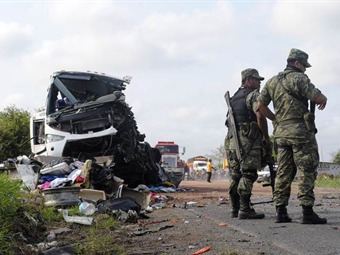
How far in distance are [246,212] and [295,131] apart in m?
1.37

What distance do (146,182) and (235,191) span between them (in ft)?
26.7

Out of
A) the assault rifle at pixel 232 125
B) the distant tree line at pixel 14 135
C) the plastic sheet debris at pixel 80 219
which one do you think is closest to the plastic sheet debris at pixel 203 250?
the assault rifle at pixel 232 125

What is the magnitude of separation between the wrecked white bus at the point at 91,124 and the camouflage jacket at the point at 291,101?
7.39 metres

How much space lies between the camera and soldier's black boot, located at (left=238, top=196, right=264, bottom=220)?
6.62 m

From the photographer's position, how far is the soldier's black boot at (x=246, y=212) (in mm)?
6625

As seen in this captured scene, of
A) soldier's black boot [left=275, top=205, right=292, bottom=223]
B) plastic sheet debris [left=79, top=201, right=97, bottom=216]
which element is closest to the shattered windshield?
plastic sheet debris [left=79, top=201, right=97, bottom=216]

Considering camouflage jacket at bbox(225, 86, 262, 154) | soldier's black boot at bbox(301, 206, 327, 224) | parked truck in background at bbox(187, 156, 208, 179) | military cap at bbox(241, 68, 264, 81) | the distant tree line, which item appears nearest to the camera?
soldier's black boot at bbox(301, 206, 327, 224)

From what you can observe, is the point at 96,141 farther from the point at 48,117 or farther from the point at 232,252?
the point at 232,252

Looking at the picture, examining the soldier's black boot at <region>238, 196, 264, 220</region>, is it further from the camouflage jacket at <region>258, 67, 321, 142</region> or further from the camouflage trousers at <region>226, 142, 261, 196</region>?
the camouflage jacket at <region>258, 67, 321, 142</region>

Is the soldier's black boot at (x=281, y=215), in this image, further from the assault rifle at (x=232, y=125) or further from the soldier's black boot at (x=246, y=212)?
the assault rifle at (x=232, y=125)

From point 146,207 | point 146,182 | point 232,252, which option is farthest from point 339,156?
point 232,252

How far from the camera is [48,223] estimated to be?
7.12 meters

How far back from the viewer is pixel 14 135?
26594 millimetres

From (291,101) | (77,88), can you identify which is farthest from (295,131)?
(77,88)
